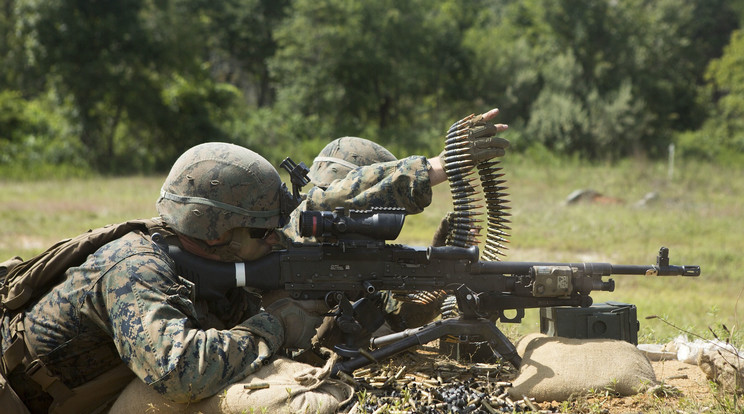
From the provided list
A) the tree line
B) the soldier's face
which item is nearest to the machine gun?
the soldier's face

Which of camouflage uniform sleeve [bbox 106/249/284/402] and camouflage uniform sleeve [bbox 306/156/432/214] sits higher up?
camouflage uniform sleeve [bbox 306/156/432/214]

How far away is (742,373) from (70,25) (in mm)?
31671

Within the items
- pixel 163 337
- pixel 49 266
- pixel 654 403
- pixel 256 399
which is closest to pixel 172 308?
pixel 163 337

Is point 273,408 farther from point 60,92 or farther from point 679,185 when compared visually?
point 60,92

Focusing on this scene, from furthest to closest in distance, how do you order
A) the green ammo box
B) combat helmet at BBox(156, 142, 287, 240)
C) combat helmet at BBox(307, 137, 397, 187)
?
combat helmet at BBox(307, 137, 397, 187) → the green ammo box → combat helmet at BBox(156, 142, 287, 240)

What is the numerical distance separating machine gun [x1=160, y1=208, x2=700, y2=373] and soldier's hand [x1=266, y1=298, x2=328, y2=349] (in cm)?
9

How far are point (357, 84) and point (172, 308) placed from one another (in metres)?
35.0

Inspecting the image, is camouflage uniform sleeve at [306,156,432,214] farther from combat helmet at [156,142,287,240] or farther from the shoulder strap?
the shoulder strap

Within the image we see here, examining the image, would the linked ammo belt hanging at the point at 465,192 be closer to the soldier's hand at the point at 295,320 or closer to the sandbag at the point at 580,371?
the sandbag at the point at 580,371

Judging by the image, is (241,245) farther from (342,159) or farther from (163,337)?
(342,159)

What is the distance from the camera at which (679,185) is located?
2547cm

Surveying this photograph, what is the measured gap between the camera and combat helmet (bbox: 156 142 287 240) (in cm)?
516

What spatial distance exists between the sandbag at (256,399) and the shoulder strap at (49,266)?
0.81 metres

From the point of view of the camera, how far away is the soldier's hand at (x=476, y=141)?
6238mm
